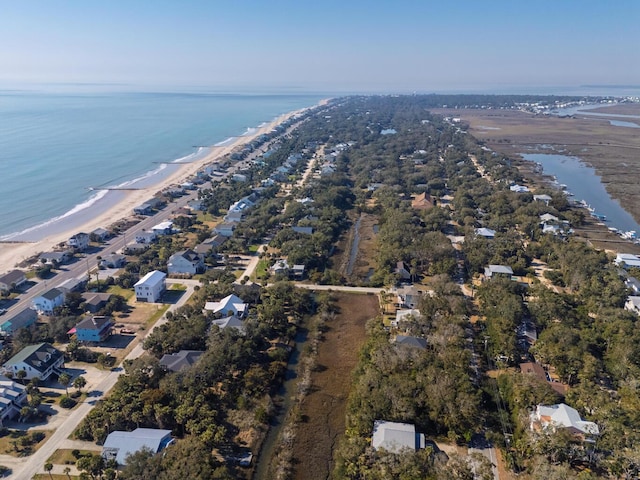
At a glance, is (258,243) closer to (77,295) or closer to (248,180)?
(77,295)

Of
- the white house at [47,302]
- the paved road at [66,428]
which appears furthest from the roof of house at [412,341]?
the white house at [47,302]

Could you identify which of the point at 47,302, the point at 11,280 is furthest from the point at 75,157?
the point at 47,302

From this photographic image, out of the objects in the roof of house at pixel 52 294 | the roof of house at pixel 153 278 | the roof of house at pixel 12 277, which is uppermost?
the roof of house at pixel 153 278

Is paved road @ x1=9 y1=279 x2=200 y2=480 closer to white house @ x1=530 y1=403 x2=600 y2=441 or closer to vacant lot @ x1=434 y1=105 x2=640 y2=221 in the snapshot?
white house @ x1=530 y1=403 x2=600 y2=441

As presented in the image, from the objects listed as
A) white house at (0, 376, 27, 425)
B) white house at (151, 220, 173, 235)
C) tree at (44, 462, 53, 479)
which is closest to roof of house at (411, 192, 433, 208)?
white house at (151, 220, 173, 235)

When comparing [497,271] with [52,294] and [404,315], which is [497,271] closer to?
[404,315]

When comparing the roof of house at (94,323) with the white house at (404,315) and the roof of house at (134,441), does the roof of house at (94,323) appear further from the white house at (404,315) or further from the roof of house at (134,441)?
the white house at (404,315)
